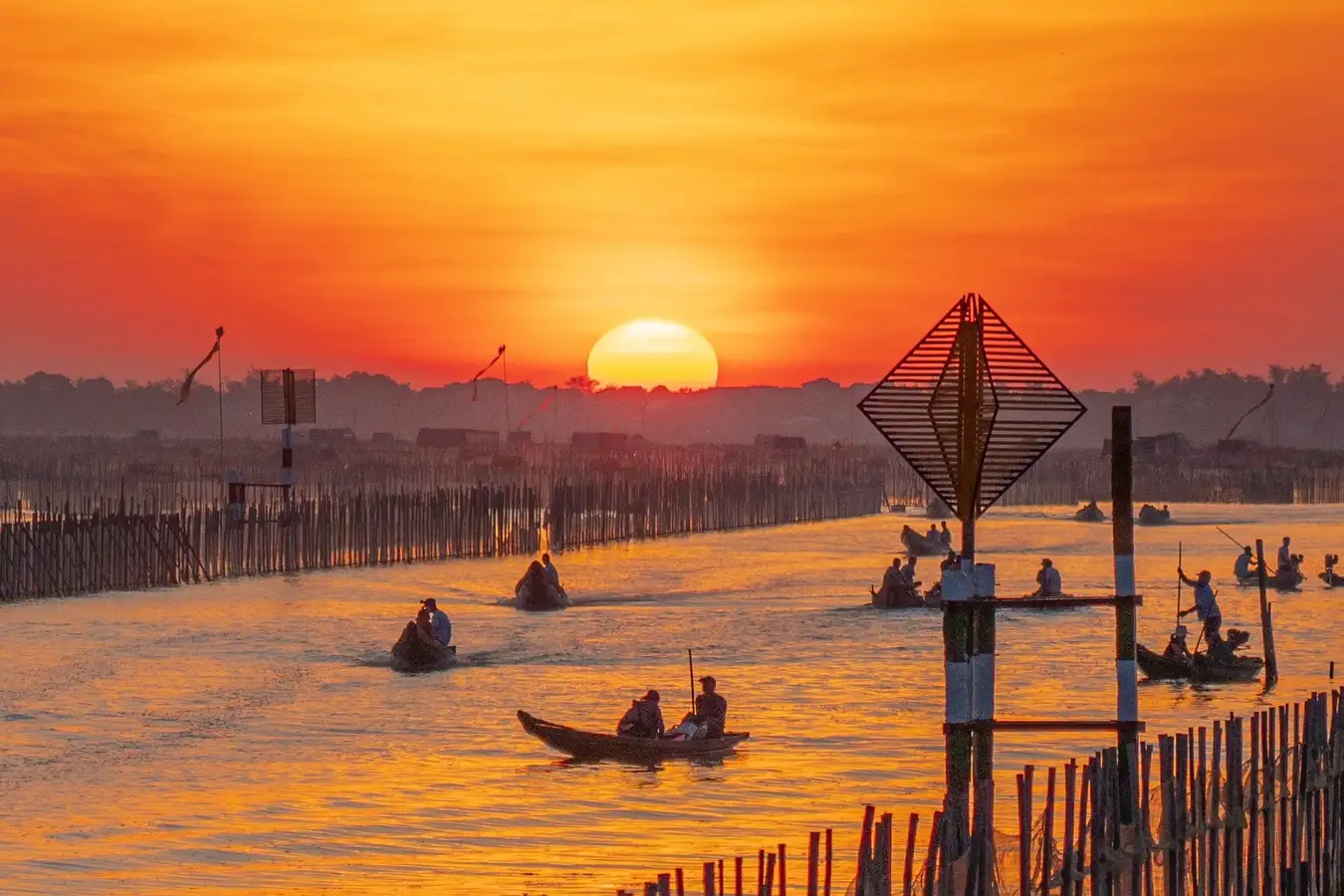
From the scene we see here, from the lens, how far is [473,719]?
23.5 metres

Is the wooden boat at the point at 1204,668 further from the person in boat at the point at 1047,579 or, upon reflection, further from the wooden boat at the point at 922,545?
the wooden boat at the point at 922,545

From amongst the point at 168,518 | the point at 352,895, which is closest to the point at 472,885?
the point at 352,895

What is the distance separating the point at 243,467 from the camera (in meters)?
89.1

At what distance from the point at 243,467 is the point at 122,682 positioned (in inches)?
2506

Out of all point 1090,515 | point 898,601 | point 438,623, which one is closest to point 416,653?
point 438,623

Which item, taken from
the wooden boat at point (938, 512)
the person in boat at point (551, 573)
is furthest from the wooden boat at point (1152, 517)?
the person in boat at point (551, 573)

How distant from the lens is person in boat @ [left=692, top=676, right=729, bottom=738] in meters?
20.1

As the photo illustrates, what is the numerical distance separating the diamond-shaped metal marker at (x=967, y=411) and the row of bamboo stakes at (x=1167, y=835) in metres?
1.72

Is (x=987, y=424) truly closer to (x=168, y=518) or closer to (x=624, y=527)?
(x=168, y=518)

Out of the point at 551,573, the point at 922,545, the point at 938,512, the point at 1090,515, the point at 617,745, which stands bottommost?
the point at 617,745

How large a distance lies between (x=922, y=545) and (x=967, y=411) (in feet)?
143

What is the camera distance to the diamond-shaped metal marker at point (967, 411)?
11375mm

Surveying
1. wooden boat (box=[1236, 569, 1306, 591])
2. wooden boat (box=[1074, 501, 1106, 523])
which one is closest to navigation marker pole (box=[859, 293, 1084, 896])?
wooden boat (box=[1236, 569, 1306, 591])

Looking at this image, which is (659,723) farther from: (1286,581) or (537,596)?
(1286,581)
